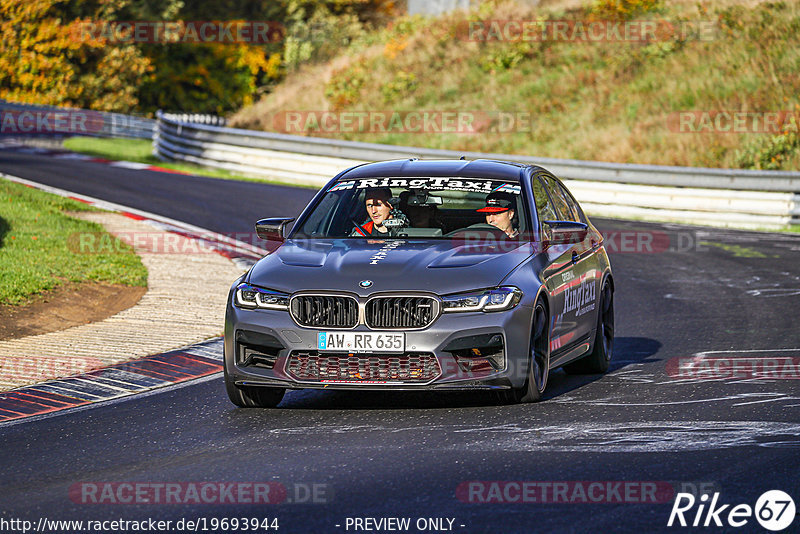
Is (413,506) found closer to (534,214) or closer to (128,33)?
(534,214)

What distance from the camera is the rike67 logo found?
5355mm

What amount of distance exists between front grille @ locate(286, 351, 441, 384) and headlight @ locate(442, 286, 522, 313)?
0.35 metres

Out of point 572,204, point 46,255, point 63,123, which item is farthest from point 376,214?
point 63,123

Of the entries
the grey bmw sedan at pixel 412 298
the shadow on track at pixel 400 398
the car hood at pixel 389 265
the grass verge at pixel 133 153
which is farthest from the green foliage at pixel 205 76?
the car hood at pixel 389 265

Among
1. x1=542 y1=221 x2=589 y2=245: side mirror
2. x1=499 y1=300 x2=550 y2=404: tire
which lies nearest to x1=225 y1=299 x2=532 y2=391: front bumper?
x1=499 y1=300 x2=550 y2=404: tire

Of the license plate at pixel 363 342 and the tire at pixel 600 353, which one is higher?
the license plate at pixel 363 342

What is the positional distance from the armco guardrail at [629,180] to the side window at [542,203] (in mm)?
13128

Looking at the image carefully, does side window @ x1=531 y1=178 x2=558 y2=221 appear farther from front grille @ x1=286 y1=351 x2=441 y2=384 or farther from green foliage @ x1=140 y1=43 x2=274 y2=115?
green foliage @ x1=140 y1=43 x2=274 y2=115

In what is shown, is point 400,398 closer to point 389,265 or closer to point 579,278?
point 389,265

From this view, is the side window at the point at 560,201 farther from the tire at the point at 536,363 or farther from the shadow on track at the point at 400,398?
the tire at the point at 536,363

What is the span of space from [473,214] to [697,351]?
8.78ft

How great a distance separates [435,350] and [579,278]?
2.17 m

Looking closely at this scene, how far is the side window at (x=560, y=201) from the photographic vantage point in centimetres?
1020

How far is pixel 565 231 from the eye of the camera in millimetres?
8938
